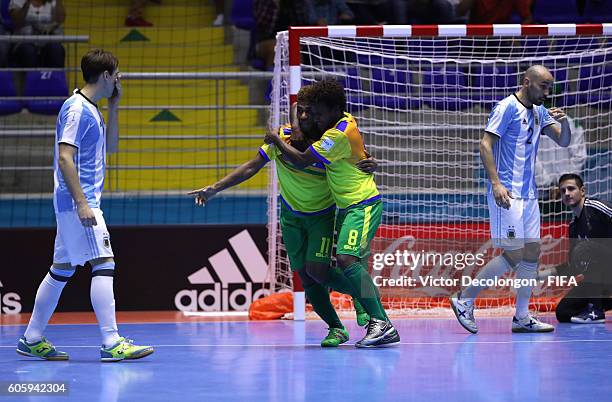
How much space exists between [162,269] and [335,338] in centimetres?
359

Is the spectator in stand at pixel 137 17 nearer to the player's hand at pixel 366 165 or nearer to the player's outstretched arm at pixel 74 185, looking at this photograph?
the player's hand at pixel 366 165

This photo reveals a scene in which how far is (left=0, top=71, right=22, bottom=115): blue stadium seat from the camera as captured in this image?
12547mm

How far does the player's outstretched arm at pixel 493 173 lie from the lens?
7531mm

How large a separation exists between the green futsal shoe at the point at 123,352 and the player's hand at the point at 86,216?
785mm

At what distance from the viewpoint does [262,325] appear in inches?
349

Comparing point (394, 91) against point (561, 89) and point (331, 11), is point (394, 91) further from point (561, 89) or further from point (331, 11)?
point (331, 11)

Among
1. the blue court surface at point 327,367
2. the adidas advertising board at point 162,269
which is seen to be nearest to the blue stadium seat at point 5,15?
the adidas advertising board at point 162,269

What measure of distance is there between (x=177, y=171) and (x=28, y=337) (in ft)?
21.3

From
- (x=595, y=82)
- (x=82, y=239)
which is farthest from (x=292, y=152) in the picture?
(x=595, y=82)

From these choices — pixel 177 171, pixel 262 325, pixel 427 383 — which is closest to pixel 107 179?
pixel 177 171

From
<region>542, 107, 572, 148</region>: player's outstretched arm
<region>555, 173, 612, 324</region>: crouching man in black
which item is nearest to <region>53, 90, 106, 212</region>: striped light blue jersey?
<region>542, 107, 572, 148</region>: player's outstretched arm

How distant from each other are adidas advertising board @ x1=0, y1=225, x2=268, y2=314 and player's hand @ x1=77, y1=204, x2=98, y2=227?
13.9ft

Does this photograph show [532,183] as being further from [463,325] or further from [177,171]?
[177,171]

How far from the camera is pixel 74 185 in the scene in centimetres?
606
